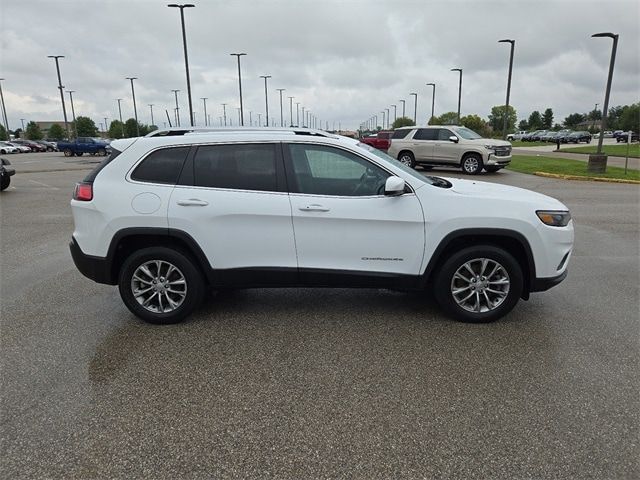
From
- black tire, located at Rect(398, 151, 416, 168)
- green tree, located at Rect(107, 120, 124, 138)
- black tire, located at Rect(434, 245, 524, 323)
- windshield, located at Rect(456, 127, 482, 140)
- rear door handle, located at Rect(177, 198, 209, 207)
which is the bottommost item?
black tire, located at Rect(434, 245, 524, 323)

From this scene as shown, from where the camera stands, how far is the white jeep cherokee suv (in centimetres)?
400

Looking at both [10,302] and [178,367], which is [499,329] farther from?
[10,302]

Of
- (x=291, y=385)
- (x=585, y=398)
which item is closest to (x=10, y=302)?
(x=291, y=385)

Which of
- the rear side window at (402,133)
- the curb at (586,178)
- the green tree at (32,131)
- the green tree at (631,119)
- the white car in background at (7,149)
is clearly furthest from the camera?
the green tree at (32,131)

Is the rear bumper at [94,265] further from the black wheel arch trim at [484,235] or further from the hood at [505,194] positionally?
the hood at [505,194]

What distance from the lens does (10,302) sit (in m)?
4.86

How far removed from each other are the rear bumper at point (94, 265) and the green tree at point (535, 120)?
132m

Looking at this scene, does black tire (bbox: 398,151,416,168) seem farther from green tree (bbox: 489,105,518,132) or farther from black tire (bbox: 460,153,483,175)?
green tree (bbox: 489,105,518,132)

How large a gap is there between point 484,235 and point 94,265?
137 inches

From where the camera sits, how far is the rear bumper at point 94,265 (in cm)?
417

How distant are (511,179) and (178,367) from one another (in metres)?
15.8

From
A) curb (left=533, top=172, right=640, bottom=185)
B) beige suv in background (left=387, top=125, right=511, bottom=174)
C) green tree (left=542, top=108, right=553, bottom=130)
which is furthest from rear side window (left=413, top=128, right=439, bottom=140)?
green tree (left=542, top=108, right=553, bottom=130)

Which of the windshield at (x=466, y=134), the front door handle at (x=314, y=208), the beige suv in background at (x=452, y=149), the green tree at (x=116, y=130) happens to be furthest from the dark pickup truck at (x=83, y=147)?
the green tree at (x=116, y=130)

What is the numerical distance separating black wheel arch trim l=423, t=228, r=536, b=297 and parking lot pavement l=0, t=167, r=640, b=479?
500mm
